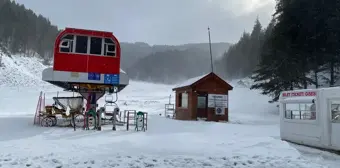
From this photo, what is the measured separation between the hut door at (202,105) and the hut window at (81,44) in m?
9.71

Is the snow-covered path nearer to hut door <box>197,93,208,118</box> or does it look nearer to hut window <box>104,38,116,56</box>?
hut window <box>104,38,116,56</box>

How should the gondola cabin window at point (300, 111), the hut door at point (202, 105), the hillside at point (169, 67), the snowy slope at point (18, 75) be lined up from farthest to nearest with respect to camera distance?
the hillside at point (169, 67) < the snowy slope at point (18, 75) < the hut door at point (202, 105) < the gondola cabin window at point (300, 111)

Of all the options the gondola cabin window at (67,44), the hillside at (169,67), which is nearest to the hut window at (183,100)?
the gondola cabin window at (67,44)

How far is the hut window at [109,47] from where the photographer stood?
16.9 metres

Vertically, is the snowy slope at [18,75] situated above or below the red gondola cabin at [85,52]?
above

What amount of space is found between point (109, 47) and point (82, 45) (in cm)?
140

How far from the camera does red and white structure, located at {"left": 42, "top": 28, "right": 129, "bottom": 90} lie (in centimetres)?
1603

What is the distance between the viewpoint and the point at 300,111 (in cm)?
1255

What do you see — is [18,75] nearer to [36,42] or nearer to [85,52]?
[36,42]

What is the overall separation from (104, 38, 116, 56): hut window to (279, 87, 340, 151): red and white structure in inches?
349

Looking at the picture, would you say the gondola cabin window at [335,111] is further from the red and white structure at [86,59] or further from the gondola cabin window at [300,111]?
the red and white structure at [86,59]

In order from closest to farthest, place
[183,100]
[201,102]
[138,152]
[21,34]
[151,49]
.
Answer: [138,152], [201,102], [183,100], [21,34], [151,49]

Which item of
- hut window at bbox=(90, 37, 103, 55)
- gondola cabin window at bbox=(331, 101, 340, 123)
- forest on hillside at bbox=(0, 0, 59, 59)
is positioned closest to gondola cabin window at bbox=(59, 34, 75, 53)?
hut window at bbox=(90, 37, 103, 55)

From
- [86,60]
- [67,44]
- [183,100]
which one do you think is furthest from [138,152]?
[183,100]
